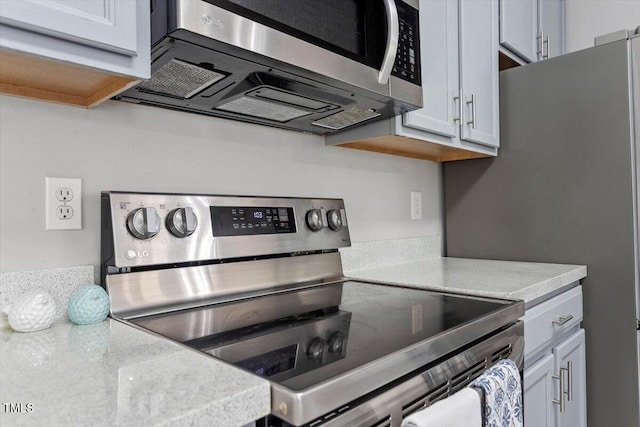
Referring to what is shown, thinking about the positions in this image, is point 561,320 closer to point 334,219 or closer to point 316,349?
point 334,219

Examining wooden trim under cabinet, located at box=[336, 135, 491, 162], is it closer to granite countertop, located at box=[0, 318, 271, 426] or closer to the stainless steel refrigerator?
the stainless steel refrigerator

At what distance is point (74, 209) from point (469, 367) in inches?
35.6

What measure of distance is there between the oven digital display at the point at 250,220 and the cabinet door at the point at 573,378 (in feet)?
3.18

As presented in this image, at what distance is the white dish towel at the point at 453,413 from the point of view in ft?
2.14

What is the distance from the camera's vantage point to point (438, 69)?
4.75ft

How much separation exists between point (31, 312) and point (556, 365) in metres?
1.46

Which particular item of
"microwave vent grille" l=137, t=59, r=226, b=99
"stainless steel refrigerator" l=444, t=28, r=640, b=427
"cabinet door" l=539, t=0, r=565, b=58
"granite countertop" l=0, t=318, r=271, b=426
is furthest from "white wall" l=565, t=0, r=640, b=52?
"granite countertop" l=0, t=318, r=271, b=426

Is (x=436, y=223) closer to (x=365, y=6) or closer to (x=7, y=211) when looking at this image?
(x=365, y=6)

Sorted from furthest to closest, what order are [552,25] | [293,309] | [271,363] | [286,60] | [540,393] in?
[552,25] < [540,393] < [293,309] < [286,60] < [271,363]

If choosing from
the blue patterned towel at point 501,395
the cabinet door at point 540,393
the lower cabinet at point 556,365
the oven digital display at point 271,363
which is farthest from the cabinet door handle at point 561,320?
the oven digital display at point 271,363

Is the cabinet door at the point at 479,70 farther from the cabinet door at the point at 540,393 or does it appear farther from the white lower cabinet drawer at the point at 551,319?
the cabinet door at the point at 540,393

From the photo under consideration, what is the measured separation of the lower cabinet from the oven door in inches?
30.2

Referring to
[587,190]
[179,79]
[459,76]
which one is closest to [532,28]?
[459,76]

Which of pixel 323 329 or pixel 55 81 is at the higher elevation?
pixel 55 81
